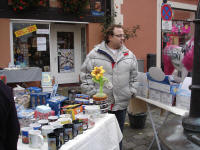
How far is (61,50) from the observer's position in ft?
26.8

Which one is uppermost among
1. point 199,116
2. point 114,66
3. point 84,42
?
point 84,42

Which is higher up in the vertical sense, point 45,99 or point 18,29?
point 18,29

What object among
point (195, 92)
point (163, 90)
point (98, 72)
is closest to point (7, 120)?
point (195, 92)

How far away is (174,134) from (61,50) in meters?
7.30

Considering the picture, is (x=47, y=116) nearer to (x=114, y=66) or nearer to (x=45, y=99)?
(x=45, y=99)

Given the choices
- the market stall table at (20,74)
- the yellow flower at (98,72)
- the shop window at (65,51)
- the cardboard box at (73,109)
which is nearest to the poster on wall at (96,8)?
the shop window at (65,51)

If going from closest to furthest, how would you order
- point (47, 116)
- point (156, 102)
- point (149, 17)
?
point (47, 116) < point (156, 102) < point (149, 17)

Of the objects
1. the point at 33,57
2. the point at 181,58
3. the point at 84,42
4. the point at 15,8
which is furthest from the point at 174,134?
the point at 84,42

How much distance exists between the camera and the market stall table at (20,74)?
5445mm

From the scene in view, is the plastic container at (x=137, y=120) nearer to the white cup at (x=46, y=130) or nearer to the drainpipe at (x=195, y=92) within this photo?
the white cup at (x=46, y=130)

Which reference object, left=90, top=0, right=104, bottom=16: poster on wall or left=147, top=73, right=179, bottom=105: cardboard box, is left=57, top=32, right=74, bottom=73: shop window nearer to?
left=90, top=0, right=104, bottom=16: poster on wall

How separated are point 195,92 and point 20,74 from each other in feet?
16.7

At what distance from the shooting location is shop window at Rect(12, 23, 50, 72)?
672cm

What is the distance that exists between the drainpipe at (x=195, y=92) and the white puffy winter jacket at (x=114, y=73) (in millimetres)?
1746
